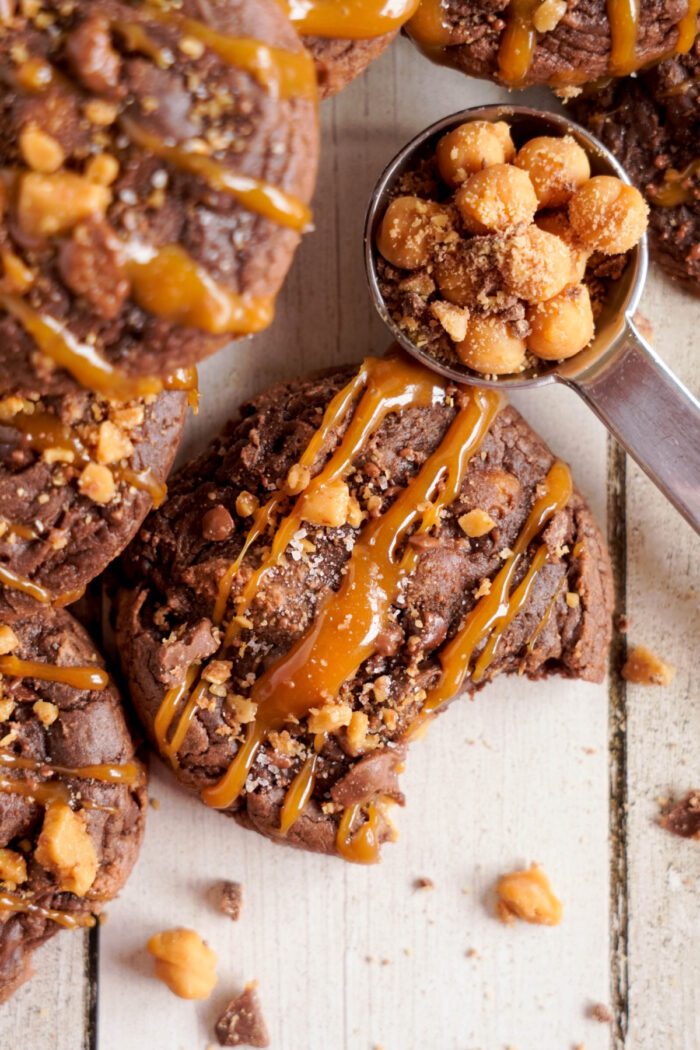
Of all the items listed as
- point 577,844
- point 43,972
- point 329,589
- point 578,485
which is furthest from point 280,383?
point 43,972

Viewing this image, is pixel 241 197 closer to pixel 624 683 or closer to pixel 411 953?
pixel 624 683

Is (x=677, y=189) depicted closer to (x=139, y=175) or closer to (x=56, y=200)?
(x=139, y=175)

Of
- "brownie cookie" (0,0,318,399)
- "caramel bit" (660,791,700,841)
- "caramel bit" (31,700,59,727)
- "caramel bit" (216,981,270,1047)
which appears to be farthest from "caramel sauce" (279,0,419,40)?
"caramel bit" (216,981,270,1047)

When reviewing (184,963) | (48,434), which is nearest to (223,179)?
→ (48,434)

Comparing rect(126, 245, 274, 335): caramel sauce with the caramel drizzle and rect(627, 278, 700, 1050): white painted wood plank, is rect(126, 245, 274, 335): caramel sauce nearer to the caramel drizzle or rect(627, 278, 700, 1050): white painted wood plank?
the caramel drizzle

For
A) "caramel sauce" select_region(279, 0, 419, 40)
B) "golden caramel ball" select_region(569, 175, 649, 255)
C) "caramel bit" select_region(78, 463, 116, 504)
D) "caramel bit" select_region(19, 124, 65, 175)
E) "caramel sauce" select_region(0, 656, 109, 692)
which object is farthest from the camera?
"caramel sauce" select_region(0, 656, 109, 692)

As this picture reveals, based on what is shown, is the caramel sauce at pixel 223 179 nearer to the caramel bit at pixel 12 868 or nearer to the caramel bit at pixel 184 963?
the caramel bit at pixel 12 868

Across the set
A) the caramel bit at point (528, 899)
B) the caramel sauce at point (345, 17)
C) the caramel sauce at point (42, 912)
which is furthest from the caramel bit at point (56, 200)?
the caramel bit at point (528, 899)
